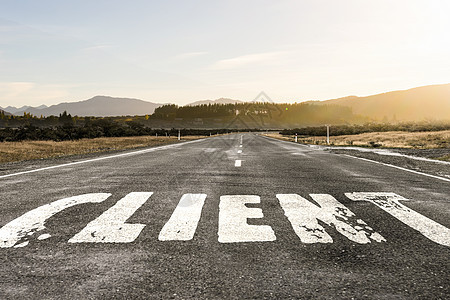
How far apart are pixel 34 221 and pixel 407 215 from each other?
15.3ft

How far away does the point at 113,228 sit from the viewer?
12.9 ft

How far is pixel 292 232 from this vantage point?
12.6 feet

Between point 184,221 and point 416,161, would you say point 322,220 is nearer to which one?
point 184,221

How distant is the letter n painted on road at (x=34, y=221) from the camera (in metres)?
3.59

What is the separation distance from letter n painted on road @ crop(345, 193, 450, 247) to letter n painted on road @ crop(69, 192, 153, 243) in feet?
10.4

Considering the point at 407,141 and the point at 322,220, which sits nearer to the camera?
the point at 322,220

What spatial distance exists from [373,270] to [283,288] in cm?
85

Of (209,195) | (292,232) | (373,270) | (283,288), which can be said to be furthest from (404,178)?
(283,288)

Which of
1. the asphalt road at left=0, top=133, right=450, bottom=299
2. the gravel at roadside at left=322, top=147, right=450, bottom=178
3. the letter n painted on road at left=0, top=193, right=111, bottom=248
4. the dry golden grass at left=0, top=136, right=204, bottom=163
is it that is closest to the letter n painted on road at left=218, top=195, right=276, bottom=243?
the asphalt road at left=0, top=133, right=450, bottom=299

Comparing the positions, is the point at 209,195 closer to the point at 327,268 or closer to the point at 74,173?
the point at 327,268

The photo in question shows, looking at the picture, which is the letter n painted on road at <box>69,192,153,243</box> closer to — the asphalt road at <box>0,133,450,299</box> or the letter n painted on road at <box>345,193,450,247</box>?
the asphalt road at <box>0,133,450,299</box>

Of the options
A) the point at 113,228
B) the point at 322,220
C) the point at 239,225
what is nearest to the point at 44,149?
the point at 113,228

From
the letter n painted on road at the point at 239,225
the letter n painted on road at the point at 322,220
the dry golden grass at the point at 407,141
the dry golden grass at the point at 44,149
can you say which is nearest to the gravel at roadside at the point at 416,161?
the letter n painted on road at the point at 322,220

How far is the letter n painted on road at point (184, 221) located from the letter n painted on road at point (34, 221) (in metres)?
1.24
